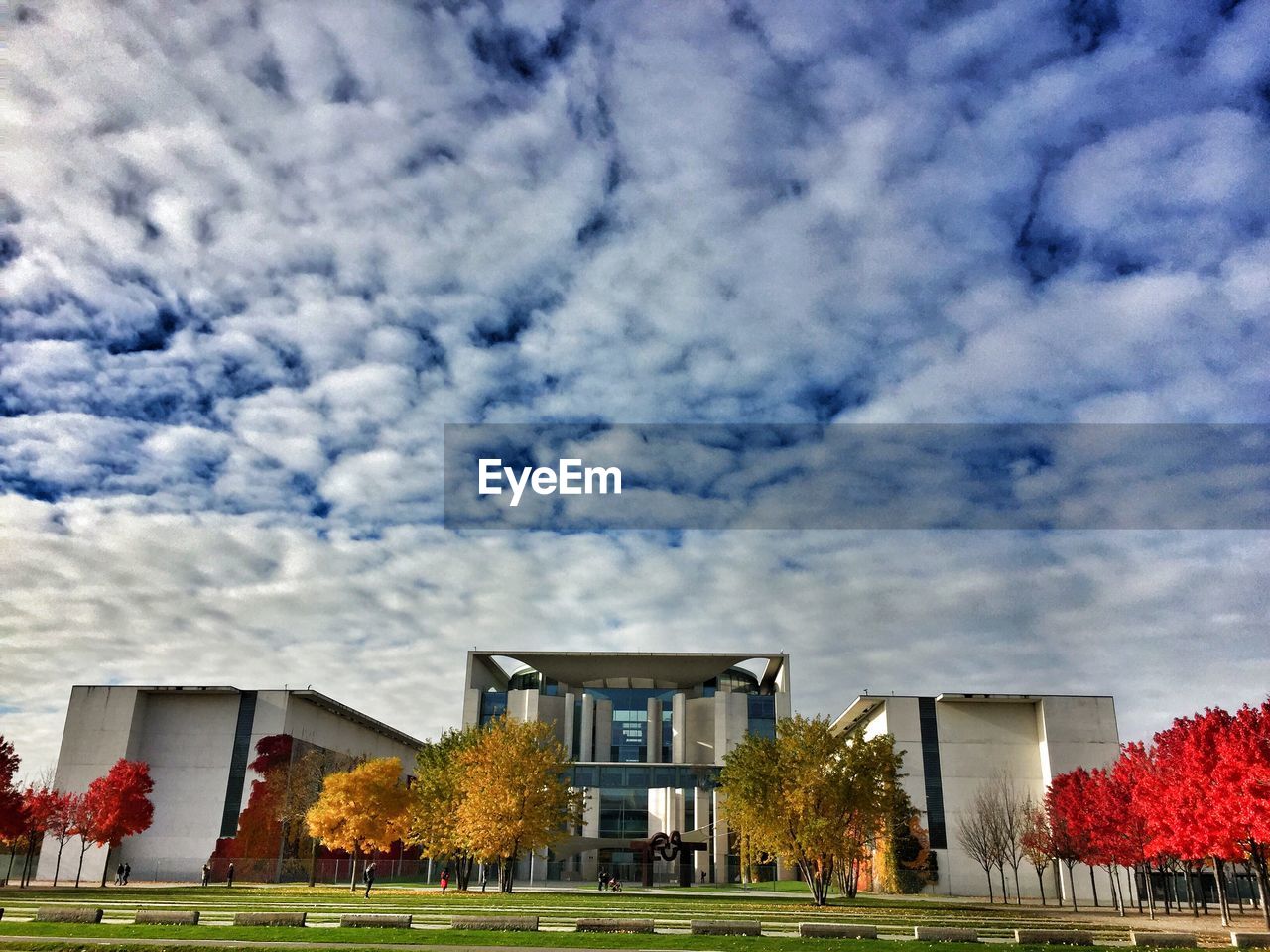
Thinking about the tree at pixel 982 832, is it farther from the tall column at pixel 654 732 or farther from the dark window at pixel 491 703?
the dark window at pixel 491 703

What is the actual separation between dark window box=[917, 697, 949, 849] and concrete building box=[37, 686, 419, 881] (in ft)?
164

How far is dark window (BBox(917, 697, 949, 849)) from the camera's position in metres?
70.4

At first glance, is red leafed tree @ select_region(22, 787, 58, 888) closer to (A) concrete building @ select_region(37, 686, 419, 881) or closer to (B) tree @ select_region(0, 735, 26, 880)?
(A) concrete building @ select_region(37, 686, 419, 881)

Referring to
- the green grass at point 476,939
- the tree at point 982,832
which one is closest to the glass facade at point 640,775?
the tree at point 982,832

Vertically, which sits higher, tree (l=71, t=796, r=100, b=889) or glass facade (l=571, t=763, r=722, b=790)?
glass facade (l=571, t=763, r=722, b=790)

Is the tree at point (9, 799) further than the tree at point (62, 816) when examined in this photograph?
No

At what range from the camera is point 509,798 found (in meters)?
47.8

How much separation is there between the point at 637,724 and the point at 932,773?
28037mm

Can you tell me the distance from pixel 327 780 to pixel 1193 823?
46.7m

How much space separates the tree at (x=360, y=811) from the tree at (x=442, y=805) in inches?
102

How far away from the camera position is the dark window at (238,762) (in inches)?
2803

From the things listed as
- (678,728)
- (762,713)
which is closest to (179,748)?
(678,728)

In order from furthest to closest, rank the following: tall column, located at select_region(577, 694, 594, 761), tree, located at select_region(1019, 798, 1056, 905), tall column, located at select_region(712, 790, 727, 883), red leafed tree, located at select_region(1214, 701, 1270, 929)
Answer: tall column, located at select_region(577, 694, 594, 761), tall column, located at select_region(712, 790, 727, 883), tree, located at select_region(1019, 798, 1056, 905), red leafed tree, located at select_region(1214, 701, 1270, 929)

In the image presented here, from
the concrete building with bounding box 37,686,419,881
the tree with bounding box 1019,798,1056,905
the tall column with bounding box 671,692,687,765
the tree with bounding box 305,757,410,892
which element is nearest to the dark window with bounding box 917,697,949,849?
the tree with bounding box 1019,798,1056,905
